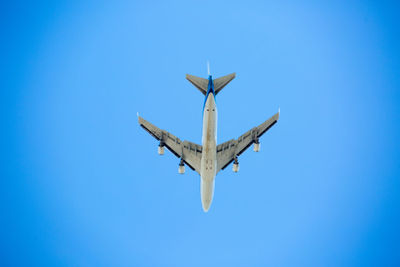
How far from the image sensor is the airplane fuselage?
34.1 meters

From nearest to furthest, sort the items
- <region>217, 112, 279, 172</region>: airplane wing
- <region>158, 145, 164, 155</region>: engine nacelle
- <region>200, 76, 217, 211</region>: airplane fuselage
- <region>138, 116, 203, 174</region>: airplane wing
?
<region>200, 76, 217, 211</region>: airplane fuselage → <region>158, 145, 164, 155</region>: engine nacelle → <region>217, 112, 279, 172</region>: airplane wing → <region>138, 116, 203, 174</region>: airplane wing

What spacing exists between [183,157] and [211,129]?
7726mm

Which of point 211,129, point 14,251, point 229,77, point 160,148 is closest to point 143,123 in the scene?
point 160,148

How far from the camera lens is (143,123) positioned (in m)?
40.0

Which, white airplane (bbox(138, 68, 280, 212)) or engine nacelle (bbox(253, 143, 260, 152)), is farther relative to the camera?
engine nacelle (bbox(253, 143, 260, 152))

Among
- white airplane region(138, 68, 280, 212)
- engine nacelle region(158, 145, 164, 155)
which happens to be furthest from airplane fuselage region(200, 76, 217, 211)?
engine nacelle region(158, 145, 164, 155)

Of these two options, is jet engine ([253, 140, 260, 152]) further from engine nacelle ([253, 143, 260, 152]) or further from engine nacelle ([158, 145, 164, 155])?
engine nacelle ([158, 145, 164, 155])

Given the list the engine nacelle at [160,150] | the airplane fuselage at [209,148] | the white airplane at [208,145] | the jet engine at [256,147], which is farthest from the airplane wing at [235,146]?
the engine nacelle at [160,150]

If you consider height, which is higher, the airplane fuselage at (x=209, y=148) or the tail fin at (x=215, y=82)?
the tail fin at (x=215, y=82)

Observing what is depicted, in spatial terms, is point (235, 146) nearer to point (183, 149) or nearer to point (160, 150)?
point (183, 149)

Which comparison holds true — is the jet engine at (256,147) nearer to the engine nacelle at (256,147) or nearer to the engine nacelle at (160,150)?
the engine nacelle at (256,147)

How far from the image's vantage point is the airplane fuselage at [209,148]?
34.1 meters

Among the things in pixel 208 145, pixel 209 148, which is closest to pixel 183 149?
pixel 209 148

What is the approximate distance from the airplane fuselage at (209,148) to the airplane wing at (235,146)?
119 inches
